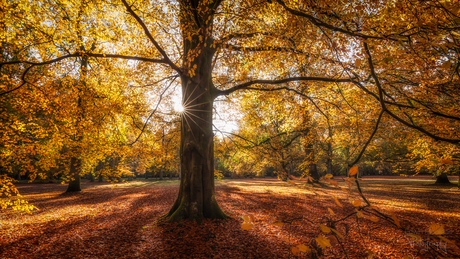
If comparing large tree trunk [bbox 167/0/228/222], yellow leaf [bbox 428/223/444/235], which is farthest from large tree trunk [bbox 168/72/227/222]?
yellow leaf [bbox 428/223/444/235]

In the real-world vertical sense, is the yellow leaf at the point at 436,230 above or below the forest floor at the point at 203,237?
above

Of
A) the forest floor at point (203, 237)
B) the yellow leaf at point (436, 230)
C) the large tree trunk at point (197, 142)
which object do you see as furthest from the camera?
the large tree trunk at point (197, 142)

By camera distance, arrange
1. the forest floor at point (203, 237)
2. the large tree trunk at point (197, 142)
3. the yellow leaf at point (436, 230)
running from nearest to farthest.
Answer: the yellow leaf at point (436, 230), the forest floor at point (203, 237), the large tree trunk at point (197, 142)

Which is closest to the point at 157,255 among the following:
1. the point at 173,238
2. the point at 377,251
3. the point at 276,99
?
the point at 173,238

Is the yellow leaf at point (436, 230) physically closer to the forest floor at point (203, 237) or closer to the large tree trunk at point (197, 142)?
the forest floor at point (203, 237)

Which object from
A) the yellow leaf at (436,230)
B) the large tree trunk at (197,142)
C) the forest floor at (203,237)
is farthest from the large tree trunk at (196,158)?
the yellow leaf at (436,230)

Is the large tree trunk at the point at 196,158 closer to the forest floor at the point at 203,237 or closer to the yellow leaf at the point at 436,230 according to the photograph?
the forest floor at the point at 203,237

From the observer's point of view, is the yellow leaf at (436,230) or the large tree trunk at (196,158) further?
the large tree trunk at (196,158)

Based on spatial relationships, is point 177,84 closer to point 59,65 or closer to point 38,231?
point 59,65

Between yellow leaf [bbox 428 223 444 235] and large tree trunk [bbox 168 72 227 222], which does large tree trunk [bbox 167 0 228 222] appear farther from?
yellow leaf [bbox 428 223 444 235]

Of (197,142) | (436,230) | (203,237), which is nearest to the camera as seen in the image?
(436,230)

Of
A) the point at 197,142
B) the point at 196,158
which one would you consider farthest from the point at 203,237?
the point at 197,142

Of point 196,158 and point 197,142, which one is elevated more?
point 197,142

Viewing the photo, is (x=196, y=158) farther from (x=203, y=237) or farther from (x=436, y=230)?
(x=436, y=230)
